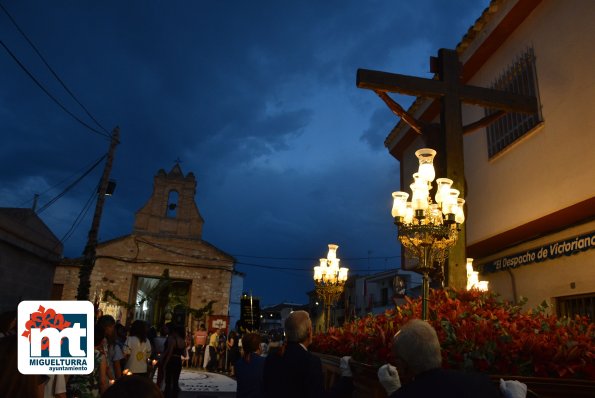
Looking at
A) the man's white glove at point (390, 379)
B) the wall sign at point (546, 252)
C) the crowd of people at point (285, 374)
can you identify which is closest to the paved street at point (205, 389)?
the crowd of people at point (285, 374)

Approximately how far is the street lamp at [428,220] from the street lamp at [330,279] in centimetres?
442

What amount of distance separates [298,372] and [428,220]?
303 cm

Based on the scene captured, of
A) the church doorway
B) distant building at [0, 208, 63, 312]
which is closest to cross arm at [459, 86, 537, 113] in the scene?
distant building at [0, 208, 63, 312]

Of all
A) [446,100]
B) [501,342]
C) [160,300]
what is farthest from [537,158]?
[160,300]

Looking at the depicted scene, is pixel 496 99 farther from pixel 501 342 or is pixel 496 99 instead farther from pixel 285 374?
pixel 285 374

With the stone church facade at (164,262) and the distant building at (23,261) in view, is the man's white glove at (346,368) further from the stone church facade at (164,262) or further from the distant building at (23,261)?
the stone church facade at (164,262)

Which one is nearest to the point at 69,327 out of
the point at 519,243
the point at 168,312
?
the point at 519,243

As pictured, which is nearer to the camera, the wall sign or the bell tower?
the wall sign

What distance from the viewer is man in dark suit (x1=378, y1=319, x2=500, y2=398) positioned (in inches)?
81.0

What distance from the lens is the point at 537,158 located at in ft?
25.8

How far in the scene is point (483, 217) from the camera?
9781mm

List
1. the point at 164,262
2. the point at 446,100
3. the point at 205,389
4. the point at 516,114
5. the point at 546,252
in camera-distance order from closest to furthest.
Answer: the point at 446,100 < the point at 546,252 < the point at 516,114 < the point at 205,389 < the point at 164,262

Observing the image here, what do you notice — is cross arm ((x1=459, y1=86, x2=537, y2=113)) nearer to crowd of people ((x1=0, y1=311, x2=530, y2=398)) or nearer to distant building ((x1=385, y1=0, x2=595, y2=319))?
distant building ((x1=385, y1=0, x2=595, y2=319))

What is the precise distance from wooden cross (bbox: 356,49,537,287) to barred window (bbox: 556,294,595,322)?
3.06 meters
